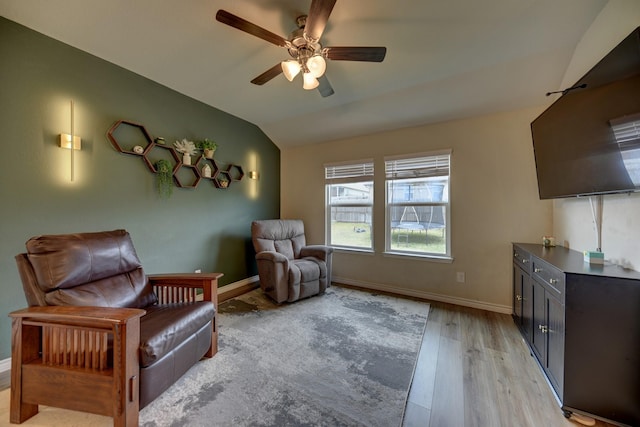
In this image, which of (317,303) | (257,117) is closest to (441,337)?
(317,303)

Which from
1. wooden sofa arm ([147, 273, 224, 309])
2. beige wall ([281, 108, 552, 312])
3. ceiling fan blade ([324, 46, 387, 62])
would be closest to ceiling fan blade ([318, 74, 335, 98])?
ceiling fan blade ([324, 46, 387, 62])

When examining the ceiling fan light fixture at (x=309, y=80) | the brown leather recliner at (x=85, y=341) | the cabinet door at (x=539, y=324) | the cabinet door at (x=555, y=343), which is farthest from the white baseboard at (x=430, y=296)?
the ceiling fan light fixture at (x=309, y=80)

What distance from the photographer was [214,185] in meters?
3.45

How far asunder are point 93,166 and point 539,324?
13.5 ft

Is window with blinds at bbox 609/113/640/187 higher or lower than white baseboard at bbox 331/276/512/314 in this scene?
higher

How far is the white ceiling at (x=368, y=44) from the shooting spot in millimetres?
1798

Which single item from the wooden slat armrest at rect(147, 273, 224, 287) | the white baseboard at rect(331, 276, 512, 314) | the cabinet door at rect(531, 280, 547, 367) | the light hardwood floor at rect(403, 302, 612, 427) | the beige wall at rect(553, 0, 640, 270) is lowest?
the light hardwood floor at rect(403, 302, 612, 427)

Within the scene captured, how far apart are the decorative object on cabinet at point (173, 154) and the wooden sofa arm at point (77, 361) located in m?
1.79

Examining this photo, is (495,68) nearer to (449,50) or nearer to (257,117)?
(449,50)

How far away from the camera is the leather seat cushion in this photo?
4.36ft

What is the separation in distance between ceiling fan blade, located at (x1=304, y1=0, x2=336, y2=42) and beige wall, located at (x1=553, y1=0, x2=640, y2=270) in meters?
1.98

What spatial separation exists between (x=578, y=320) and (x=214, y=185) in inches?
150

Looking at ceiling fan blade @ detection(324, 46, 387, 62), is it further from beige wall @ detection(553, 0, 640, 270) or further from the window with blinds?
beige wall @ detection(553, 0, 640, 270)

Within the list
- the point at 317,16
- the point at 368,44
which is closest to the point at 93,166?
the point at 317,16
